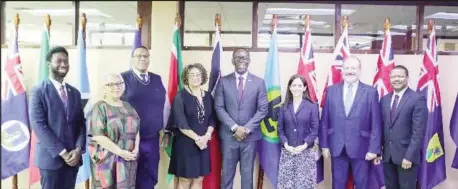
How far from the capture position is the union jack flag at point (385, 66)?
414cm

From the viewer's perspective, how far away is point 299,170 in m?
3.71

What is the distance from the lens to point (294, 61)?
4.50m

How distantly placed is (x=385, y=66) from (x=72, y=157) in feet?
9.50

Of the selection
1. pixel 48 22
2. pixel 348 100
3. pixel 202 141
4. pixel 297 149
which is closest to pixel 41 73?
pixel 48 22

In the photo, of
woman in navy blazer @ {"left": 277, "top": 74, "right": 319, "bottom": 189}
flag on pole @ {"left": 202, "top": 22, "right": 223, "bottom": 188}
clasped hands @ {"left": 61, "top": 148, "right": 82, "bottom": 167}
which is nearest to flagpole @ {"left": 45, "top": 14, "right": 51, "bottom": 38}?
clasped hands @ {"left": 61, "top": 148, "right": 82, "bottom": 167}

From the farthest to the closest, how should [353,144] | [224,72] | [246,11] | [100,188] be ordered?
[246,11]
[224,72]
[353,144]
[100,188]

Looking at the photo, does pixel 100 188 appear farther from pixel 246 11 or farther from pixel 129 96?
pixel 246 11

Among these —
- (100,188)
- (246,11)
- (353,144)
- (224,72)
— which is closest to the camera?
(100,188)

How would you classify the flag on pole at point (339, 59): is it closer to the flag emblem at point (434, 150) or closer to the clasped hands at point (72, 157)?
the flag emblem at point (434, 150)

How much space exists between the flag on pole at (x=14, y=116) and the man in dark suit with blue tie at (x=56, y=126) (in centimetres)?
70

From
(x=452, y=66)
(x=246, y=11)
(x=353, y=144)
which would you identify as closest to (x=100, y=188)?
(x=353, y=144)

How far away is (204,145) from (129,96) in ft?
2.50

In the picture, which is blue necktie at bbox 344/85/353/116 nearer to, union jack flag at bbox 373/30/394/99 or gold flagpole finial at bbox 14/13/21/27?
union jack flag at bbox 373/30/394/99

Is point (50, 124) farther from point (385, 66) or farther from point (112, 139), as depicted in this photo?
point (385, 66)
